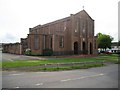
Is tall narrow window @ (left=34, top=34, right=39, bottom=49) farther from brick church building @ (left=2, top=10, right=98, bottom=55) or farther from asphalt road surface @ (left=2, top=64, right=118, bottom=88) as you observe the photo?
asphalt road surface @ (left=2, top=64, right=118, bottom=88)

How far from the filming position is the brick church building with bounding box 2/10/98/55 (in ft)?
168

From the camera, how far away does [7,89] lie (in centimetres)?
1069

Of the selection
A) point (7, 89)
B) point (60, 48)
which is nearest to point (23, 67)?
point (7, 89)

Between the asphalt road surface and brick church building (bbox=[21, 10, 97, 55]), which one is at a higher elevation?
brick church building (bbox=[21, 10, 97, 55])

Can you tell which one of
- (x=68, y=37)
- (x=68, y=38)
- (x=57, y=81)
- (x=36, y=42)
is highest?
(x=68, y=37)

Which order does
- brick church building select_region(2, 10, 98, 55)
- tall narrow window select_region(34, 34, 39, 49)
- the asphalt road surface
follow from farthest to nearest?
brick church building select_region(2, 10, 98, 55) → tall narrow window select_region(34, 34, 39, 49) → the asphalt road surface

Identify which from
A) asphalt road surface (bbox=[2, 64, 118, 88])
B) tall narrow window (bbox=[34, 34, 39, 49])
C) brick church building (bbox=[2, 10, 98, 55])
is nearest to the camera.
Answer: asphalt road surface (bbox=[2, 64, 118, 88])

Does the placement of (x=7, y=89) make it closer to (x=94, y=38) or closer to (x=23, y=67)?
(x=23, y=67)

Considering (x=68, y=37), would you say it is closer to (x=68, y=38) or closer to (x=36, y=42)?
(x=68, y=38)

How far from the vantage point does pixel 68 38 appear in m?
56.1

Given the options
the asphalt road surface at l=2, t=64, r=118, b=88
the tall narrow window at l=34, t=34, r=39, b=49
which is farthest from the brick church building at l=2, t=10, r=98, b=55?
the asphalt road surface at l=2, t=64, r=118, b=88

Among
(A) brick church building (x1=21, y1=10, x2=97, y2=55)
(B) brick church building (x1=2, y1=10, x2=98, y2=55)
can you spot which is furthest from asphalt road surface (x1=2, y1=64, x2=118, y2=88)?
(A) brick church building (x1=21, y1=10, x2=97, y2=55)

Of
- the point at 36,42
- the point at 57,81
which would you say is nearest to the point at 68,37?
the point at 36,42

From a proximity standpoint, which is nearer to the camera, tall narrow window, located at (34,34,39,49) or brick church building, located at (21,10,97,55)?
tall narrow window, located at (34,34,39,49)
